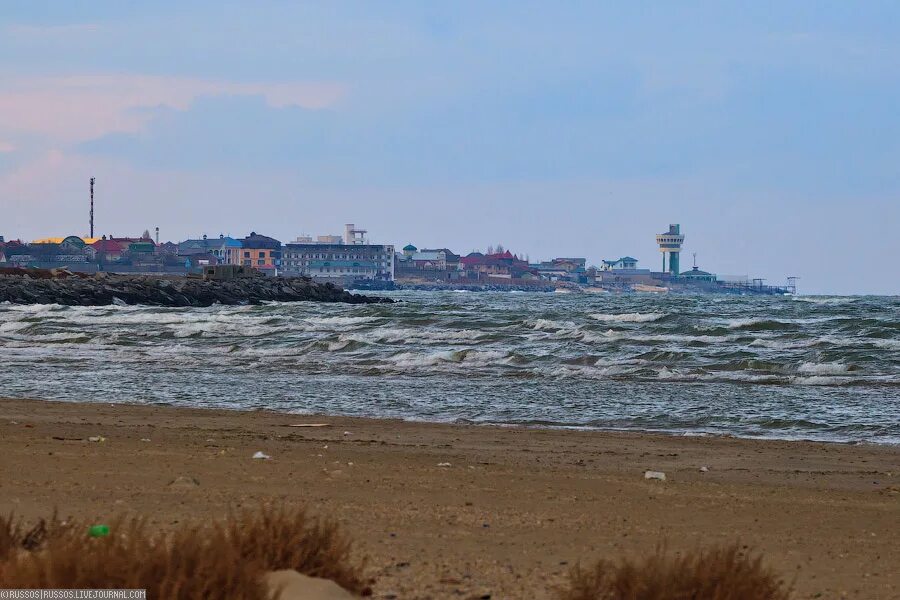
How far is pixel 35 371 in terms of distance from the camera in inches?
826

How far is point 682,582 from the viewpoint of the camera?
13.8 feet

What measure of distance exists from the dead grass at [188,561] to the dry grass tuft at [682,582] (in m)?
0.98

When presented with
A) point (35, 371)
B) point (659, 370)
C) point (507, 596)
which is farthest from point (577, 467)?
point (35, 371)

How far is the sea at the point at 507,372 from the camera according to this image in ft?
49.5

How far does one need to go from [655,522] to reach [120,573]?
3692 mm

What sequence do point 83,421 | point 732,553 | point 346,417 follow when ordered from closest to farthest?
point 732,553
point 83,421
point 346,417

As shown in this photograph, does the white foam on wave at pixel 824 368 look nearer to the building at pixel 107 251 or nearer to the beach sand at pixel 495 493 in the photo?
the beach sand at pixel 495 493

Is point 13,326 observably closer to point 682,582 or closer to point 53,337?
point 53,337

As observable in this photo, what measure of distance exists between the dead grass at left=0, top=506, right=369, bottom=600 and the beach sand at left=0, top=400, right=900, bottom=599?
1.14 feet

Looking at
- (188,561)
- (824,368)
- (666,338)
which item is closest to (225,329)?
(666,338)

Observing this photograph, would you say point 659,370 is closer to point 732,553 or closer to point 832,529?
point 832,529

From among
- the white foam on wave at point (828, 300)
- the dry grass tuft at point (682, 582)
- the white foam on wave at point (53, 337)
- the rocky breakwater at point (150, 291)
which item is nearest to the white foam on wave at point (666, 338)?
the white foam on wave at point (53, 337)

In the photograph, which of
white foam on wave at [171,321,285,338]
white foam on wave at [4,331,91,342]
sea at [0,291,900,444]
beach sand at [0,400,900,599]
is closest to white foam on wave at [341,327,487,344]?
sea at [0,291,900,444]

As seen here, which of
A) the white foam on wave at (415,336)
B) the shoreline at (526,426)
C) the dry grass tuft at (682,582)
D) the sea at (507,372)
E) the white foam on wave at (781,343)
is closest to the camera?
the dry grass tuft at (682,582)
